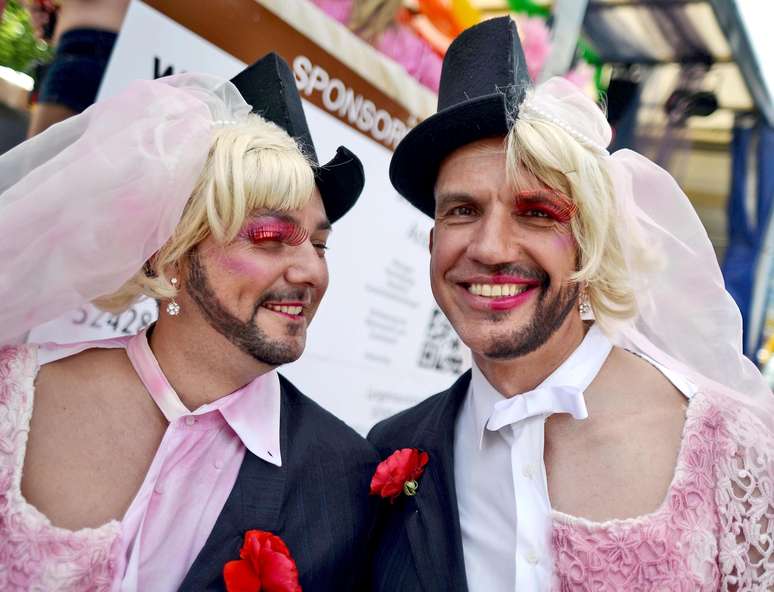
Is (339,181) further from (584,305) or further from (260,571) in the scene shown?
(260,571)

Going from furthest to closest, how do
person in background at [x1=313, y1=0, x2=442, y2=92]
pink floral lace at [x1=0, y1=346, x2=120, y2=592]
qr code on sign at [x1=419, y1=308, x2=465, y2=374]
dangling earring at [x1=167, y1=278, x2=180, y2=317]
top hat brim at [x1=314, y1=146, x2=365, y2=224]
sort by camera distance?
qr code on sign at [x1=419, y1=308, x2=465, y2=374] < person in background at [x1=313, y1=0, x2=442, y2=92] < top hat brim at [x1=314, y1=146, x2=365, y2=224] < dangling earring at [x1=167, y1=278, x2=180, y2=317] < pink floral lace at [x1=0, y1=346, x2=120, y2=592]

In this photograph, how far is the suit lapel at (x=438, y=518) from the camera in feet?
5.56

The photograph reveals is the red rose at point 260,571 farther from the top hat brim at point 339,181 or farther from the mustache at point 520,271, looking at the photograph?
the top hat brim at point 339,181

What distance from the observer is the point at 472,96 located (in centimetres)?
192

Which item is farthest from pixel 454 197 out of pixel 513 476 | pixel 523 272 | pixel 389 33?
pixel 389 33

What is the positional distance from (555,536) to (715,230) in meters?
5.86

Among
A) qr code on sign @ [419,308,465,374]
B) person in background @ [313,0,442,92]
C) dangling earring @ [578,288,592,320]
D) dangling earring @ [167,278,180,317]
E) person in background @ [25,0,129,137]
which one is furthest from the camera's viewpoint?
qr code on sign @ [419,308,465,374]

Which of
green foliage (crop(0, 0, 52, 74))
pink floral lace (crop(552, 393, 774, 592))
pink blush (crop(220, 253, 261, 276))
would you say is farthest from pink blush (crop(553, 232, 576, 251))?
green foliage (crop(0, 0, 52, 74))

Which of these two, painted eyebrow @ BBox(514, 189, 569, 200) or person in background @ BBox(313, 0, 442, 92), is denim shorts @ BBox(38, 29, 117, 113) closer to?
person in background @ BBox(313, 0, 442, 92)

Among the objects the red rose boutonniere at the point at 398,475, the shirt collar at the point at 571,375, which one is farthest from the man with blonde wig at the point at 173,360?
the shirt collar at the point at 571,375

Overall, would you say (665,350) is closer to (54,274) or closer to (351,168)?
(351,168)

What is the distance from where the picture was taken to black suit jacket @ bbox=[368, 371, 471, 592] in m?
1.71

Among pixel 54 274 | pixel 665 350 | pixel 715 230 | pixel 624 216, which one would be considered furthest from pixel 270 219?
pixel 715 230

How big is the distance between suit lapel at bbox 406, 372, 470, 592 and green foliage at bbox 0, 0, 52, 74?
173 centimetres
